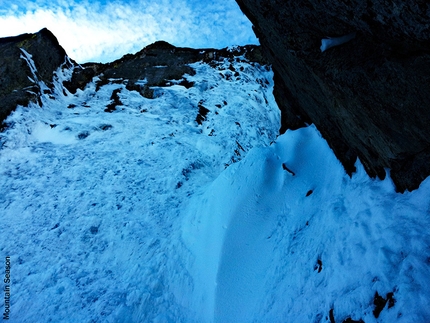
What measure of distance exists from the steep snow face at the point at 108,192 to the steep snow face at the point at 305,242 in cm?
101

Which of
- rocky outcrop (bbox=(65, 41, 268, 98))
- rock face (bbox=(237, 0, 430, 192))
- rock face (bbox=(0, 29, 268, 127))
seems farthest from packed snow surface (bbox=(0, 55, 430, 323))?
rocky outcrop (bbox=(65, 41, 268, 98))

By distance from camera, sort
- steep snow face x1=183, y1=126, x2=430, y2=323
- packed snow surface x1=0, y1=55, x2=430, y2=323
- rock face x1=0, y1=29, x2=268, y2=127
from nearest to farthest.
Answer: steep snow face x1=183, y1=126, x2=430, y2=323
packed snow surface x1=0, y1=55, x2=430, y2=323
rock face x1=0, y1=29, x2=268, y2=127

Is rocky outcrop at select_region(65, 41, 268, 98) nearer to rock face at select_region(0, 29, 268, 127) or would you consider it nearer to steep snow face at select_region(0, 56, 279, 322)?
rock face at select_region(0, 29, 268, 127)

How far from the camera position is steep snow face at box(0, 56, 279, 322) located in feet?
22.0

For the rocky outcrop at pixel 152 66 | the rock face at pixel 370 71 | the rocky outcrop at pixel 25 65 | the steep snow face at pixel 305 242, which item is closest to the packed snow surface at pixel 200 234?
the steep snow face at pixel 305 242

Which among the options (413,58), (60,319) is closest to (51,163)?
(60,319)

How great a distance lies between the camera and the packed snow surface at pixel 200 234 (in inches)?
183

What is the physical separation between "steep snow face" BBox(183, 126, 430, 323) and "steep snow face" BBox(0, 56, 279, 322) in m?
1.01

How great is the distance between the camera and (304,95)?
8266mm

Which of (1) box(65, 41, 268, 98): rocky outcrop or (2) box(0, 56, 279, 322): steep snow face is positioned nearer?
(2) box(0, 56, 279, 322): steep snow face

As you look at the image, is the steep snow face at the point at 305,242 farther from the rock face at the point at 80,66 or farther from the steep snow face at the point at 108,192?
the rock face at the point at 80,66

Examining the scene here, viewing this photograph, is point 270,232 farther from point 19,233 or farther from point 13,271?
point 19,233

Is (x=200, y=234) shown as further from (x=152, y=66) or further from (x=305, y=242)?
(x=152, y=66)

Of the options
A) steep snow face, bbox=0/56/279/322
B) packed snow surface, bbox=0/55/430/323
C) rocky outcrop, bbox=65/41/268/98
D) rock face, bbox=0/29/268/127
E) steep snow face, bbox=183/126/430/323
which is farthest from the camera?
rocky outcrop, bbox=65/41/268/98
